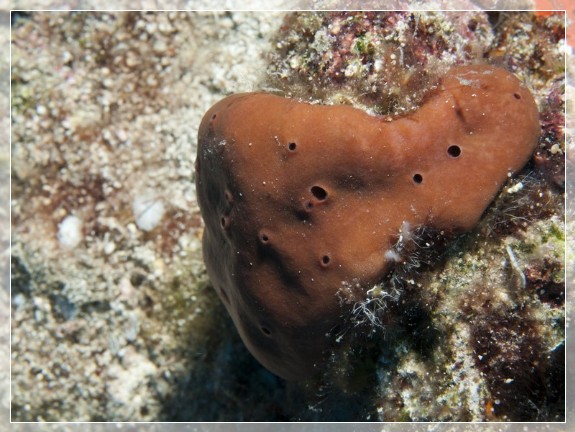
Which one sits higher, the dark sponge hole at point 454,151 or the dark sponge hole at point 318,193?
the dark sponge hole at point 454,151

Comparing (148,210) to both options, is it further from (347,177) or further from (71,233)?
(347,177)

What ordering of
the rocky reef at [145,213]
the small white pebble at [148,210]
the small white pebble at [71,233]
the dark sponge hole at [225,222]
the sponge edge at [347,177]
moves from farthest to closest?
the small white pebble at [71,233], the small white pebble at [148,210], the rocky reef at [145,213], the dark sponge hole at [225,222], the sponge edge at [347,177]

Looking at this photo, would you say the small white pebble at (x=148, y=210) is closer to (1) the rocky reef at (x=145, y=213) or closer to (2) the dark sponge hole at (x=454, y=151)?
(1) the rocky reef at (x=145, y=213)

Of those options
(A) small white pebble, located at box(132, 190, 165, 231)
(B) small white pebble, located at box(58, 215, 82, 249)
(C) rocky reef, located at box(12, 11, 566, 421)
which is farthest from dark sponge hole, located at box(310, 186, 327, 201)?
(B) small white pebble, located at box(58, 215, 82, 249)

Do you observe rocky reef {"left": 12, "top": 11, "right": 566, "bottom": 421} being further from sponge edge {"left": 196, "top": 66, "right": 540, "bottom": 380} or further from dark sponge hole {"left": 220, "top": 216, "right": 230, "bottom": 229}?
dark sponge hole {"left": 220, "top": 216, "right": 230, "bottom": 229}

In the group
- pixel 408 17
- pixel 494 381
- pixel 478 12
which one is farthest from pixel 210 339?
pixel 478 12

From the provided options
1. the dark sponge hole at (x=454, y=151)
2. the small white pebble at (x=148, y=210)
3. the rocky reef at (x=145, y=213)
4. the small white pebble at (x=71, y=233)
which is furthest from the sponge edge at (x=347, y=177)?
the small white pebble at (x=71, y=233)

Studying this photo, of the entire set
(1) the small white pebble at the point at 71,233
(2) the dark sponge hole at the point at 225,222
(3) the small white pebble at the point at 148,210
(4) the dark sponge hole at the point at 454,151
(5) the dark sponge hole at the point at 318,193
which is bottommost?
(1) the small white pebble at the point at 71,233

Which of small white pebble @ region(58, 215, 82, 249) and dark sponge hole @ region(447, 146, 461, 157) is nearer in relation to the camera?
dark sponge hole @ region(447, 146, 461, 157)
